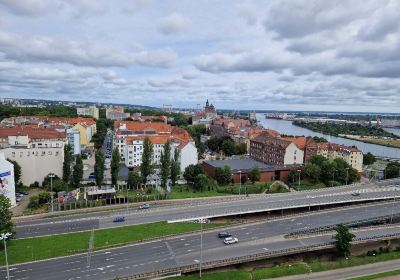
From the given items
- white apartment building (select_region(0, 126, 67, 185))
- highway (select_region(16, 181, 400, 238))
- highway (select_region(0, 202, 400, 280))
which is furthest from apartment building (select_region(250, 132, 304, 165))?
white apartment building (select_region(0, 126, 67, 185))

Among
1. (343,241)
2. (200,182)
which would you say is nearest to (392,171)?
(200,182)

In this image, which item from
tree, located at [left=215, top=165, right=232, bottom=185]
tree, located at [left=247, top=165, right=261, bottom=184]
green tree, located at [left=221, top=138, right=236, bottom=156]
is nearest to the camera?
tree, located at [left=215, top=165, right=232, bottom=185]

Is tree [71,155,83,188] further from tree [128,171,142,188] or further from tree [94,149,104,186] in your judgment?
tree [128,171,142,188]

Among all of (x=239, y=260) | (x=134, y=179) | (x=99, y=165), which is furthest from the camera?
(x=134, y=179)

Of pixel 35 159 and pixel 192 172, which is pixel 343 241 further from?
pixel 35 159

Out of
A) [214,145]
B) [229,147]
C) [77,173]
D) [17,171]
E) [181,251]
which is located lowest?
[181,251]

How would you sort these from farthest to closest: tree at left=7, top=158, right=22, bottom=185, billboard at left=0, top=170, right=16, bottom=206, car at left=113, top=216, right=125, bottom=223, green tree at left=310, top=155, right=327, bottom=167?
green tree at left=310, top=155, right=327, bottom=167, tree at left=7, top=158, right=22, bottom=185, billboard at left=0, top=170, right=16, bottom=206, car at left=113, top=216, right=125, bottom=223

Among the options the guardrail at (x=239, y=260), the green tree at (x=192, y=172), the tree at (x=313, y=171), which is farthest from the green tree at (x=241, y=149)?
the guardrail at (x=239, y=260)
